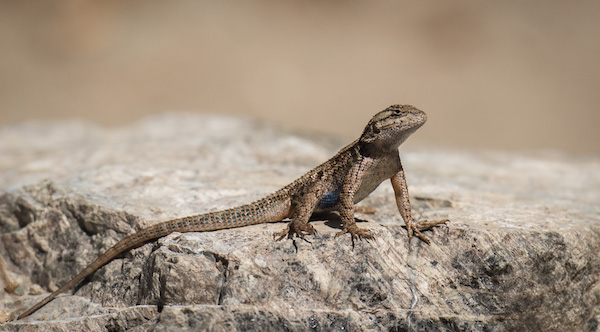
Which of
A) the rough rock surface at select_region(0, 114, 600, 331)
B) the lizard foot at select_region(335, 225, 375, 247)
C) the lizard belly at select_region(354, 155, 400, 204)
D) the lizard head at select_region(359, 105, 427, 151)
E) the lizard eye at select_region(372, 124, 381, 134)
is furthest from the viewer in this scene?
the lizard belly at select_region(354, 155, 400, 204)

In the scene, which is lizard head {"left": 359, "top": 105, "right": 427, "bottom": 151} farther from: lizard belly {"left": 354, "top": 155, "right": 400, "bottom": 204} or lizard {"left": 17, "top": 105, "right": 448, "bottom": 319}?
lizard belly {"left": 354, "top": 155, "right": 400, "bottom": 204}

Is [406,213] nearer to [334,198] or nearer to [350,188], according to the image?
[350,188]

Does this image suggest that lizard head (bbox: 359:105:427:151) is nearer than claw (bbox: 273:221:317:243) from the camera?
No

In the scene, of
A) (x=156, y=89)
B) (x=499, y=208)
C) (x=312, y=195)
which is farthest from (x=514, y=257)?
(x=156, y=89)

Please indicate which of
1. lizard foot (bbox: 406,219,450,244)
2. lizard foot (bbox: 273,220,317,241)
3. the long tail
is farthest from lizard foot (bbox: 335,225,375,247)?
the long tail

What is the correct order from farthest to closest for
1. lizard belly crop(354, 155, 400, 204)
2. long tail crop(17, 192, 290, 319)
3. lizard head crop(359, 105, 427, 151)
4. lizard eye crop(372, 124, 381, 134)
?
lizard belly crop(354, 155, 400, 204) < lizard eye crop(372, 124, 381, 134) < lizard head crop(359, 105, 427, 151) < long tail crop(17, 192, 290, 319)

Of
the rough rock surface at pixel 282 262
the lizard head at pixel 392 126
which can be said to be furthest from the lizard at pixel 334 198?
the rough rock surface at pixel 282 262

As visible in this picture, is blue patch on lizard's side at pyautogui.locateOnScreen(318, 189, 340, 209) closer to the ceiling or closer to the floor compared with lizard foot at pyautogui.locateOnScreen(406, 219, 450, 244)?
closer to the ceiling

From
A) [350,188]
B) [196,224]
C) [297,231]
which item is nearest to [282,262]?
[297,231]
